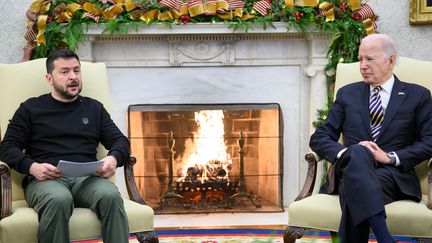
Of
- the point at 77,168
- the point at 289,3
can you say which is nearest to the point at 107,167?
the point at 77,168

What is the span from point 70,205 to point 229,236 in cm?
167

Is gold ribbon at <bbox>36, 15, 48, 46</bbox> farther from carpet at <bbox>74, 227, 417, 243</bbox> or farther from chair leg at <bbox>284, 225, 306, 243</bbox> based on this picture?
chair leg at <bbox>284, 225, 306, 243</bbox>

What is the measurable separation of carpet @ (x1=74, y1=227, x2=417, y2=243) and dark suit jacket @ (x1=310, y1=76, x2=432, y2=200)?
37.0 inches

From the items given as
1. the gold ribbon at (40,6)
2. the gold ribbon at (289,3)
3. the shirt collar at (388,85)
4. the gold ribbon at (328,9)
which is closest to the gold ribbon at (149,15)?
the gold ribbon at (40,6)

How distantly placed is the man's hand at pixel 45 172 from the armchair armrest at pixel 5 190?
0.12 meters

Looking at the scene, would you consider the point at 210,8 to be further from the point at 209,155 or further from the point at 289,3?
the point at 209,155

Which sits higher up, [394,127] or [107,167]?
[394,127]

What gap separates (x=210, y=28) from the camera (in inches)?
217

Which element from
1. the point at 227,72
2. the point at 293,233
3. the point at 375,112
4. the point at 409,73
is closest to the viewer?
the point at 293,233

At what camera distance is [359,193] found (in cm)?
336

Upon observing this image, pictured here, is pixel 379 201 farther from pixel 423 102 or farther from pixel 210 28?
pixel 210 28

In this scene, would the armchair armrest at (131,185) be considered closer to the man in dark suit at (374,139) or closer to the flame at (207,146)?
the man in dark suit at (374,139)

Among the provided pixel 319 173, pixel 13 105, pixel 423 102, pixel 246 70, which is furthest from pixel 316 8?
pixel 13 105

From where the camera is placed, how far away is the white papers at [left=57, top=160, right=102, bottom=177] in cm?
349
